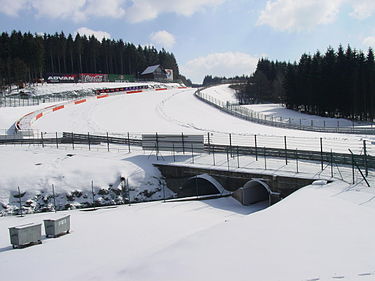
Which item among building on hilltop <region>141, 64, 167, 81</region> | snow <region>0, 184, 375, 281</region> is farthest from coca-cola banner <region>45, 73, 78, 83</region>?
snow <region>0, 184, 375, 281</region>

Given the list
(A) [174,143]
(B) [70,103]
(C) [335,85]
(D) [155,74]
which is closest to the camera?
(A) [174,143]

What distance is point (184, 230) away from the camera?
57.1 ft

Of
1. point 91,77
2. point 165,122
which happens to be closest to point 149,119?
point 165,122

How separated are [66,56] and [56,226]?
132 meters

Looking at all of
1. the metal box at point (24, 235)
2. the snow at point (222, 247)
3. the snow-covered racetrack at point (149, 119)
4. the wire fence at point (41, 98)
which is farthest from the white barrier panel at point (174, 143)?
the wire fence at point (41, 98)

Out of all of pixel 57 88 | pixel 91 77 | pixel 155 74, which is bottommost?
pixel 57 88

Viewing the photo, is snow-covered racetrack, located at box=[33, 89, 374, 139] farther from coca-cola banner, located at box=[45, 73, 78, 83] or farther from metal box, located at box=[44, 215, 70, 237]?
metal box, located at box=[44, 215, 70, 237]

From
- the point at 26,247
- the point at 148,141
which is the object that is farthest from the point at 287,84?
the point at 26,247

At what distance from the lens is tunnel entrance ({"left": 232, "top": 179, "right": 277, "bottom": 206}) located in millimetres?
23234

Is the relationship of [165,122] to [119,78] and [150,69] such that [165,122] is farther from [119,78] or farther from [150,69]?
[150,69]

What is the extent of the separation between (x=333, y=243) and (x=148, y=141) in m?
21.7

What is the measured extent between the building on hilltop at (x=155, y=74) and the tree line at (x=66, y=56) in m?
10.2

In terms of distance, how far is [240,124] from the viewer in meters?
59.7

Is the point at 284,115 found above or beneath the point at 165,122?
above
